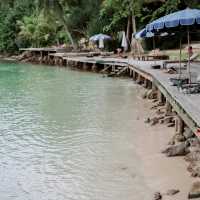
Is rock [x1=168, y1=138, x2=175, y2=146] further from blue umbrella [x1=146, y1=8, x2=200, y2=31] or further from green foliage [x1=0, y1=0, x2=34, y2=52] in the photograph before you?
green foliage [x1=0, y1=0, x2=34, y2=52]

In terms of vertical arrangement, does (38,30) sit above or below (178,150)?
above

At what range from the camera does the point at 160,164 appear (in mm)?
10633

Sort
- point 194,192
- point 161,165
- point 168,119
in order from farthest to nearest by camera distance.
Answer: point 168,119
point 161,165
point 194,192

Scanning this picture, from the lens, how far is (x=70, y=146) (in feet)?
42.0

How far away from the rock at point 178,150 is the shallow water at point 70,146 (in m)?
0.68

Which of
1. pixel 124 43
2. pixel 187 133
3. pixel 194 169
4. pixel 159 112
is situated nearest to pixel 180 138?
pixel 187 133

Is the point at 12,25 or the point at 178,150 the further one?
the point at 12,25

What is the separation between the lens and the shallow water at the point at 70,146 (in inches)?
373

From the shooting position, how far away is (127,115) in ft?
55.6

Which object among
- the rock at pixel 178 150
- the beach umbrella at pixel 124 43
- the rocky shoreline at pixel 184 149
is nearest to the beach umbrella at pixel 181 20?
the rocky shoreline at pixel 184 149

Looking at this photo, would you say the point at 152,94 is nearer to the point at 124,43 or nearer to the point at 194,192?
the point at 194,192

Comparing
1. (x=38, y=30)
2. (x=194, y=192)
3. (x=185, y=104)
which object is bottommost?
(x=194, y=192)

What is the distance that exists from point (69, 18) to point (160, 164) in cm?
4053

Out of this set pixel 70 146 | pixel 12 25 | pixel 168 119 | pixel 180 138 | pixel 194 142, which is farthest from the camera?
pixel 12 25
